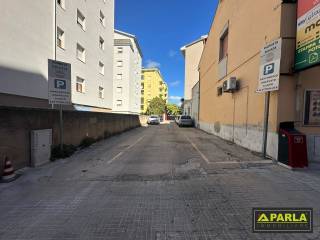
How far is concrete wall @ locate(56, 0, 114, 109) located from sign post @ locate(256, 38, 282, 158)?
13.8 m

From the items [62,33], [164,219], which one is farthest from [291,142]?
[62,33]

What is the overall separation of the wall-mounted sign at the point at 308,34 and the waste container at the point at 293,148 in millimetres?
2115

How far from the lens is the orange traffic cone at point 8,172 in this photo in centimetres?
555

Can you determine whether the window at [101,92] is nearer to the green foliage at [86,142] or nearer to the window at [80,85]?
the window at [80,85]

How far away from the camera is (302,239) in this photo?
2.92 metres

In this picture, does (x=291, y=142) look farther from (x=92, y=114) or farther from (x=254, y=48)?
(x=92, y=114)

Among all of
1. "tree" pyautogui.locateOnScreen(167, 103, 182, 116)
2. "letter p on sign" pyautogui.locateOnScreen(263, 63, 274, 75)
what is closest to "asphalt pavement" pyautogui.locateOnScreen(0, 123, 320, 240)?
"letter p on sign" pyautogui.locateOnScreen(263, 63, 274, 75)

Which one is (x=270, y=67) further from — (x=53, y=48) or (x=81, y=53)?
(x=81, y=53)

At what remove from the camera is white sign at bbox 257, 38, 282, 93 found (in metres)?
7.11

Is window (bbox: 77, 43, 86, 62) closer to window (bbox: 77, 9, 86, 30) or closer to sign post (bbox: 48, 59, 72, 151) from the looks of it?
window (bbox: 77, 9, 86, 30)

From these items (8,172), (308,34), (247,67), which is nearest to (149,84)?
(247,67)

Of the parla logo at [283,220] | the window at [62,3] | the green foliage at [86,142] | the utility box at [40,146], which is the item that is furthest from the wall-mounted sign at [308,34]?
the window at [62,3]

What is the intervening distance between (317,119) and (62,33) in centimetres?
1687

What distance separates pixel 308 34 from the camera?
21.0ft
